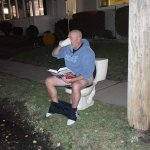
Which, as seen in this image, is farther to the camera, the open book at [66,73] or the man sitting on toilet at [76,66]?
the open book at [66,73]

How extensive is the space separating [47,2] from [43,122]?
1445 cm

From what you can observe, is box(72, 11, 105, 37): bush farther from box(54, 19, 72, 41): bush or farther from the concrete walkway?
the concrete walkway

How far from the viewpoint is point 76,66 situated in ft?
15.0

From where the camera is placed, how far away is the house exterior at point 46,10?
14.1 metres

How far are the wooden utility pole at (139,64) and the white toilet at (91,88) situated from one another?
0.87 meters

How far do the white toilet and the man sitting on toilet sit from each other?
0.46 feet

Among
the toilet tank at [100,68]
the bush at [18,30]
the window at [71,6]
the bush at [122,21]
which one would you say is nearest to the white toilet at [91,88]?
the toilet tank at [100,68]

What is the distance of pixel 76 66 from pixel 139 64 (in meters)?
1.16

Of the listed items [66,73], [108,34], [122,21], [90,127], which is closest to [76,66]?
[66,73]

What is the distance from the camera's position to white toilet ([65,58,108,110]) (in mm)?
4687

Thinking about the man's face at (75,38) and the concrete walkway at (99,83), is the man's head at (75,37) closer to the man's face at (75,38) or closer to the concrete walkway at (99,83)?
the man's face at (75,38)

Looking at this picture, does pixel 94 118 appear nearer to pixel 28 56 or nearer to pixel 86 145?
pixel 86 145

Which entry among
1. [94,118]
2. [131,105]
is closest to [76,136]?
[94,118]

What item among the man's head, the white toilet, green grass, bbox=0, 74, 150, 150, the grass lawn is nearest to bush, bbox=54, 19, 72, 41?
the grass lawn
